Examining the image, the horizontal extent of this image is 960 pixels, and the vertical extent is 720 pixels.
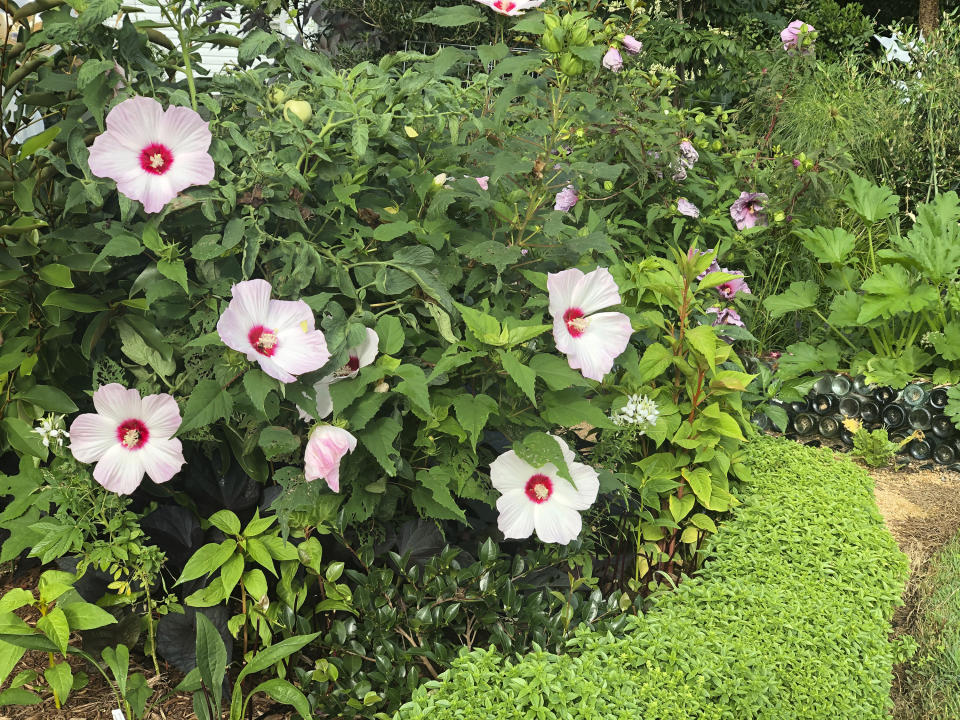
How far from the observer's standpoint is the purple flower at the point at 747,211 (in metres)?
3.67

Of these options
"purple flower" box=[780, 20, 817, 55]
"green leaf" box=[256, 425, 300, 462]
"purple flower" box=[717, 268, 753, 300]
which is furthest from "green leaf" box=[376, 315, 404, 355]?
"purple flower" box=[780, 20, 817, 55]

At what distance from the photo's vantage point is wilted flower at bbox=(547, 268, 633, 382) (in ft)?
5.41

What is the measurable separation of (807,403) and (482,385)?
2.30 metres

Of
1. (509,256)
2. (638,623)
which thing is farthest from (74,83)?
(638,623)

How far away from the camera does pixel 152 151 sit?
4.91 feet

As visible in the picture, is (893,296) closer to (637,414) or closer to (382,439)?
(637,414)

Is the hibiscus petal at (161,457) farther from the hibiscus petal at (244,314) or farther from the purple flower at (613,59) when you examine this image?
the purple flower at (613,59)

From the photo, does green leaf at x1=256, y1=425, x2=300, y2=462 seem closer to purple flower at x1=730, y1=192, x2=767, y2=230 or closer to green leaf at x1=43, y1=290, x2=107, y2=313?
green leaf at x1=43, y1=290, x2=107, y2=313

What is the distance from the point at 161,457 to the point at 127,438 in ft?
0.23

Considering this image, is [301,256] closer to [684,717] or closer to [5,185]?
[5,185]

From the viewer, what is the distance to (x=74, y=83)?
62.2 inches

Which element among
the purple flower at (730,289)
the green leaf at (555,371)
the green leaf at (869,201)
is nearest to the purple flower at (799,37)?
the green leaf at (869,201)

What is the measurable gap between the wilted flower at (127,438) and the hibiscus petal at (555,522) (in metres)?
0.69

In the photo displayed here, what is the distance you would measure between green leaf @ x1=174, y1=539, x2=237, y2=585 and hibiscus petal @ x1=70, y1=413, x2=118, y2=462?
26 centimetres
